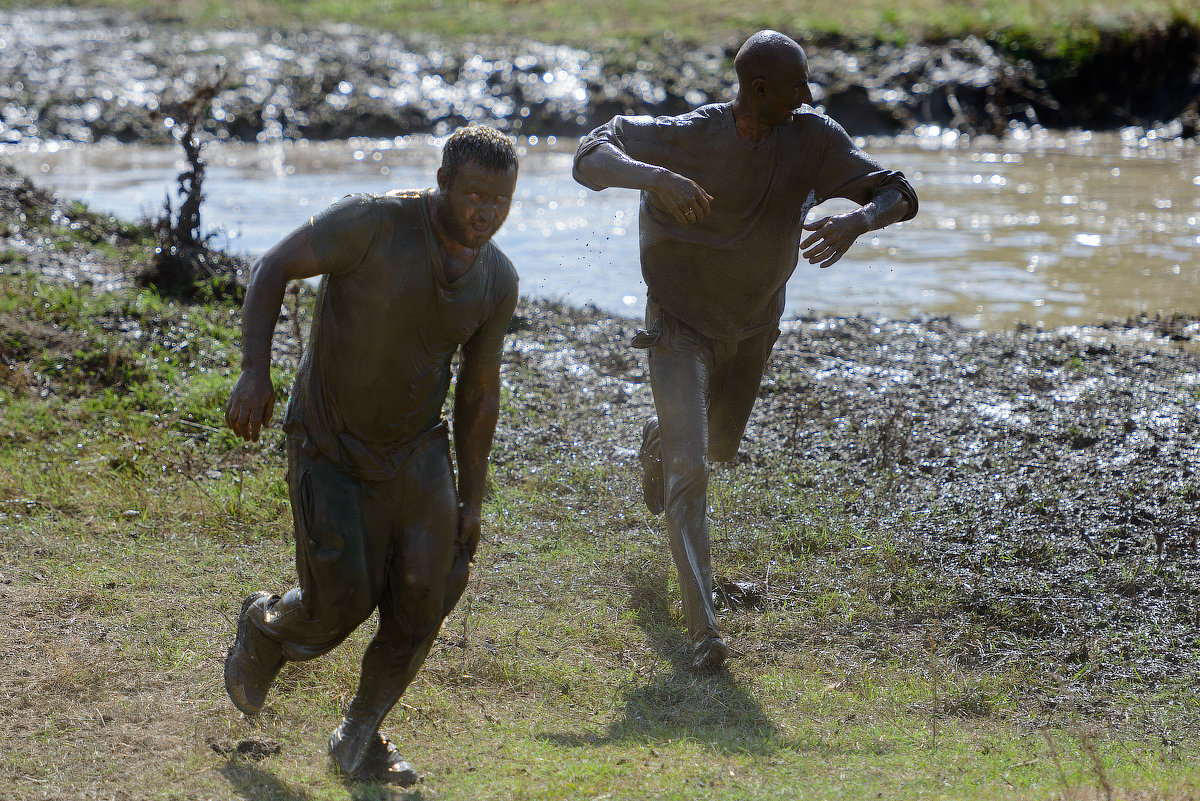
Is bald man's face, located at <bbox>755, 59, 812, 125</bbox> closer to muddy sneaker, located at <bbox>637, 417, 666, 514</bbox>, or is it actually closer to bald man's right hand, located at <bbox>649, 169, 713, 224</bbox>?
bald man's right hand, located at <bbox>649, 169, 713, 224</bbox>

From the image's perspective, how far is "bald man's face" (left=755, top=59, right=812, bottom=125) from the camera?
4.83 m

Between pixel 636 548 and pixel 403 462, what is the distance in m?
2.46

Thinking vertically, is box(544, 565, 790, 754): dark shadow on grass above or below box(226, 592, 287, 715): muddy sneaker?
below

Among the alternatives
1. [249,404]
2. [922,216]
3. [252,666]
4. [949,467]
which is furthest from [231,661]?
[922,216]

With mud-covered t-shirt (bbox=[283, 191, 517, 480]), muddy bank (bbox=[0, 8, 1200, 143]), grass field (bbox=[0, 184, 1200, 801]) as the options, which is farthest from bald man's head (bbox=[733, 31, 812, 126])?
muddy bank (bbox=[0, 8, 1200, 143])

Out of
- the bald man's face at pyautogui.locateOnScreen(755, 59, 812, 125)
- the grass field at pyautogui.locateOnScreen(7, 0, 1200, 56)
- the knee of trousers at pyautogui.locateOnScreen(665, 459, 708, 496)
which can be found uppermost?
the grass field at pyautogui.locateOnScreen(7, 0, 1200, 56)

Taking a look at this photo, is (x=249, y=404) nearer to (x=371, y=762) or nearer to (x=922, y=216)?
(x=371, y=762)

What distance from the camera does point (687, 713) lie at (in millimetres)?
4578

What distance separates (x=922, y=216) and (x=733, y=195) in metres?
10.0

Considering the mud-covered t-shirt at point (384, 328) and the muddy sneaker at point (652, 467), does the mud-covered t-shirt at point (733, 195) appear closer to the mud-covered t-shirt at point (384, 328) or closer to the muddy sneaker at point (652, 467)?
the muddy sneaker at point (652, 467)

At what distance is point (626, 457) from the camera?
7.23 m

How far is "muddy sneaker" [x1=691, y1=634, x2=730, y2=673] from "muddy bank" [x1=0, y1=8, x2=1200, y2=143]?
1594 cm

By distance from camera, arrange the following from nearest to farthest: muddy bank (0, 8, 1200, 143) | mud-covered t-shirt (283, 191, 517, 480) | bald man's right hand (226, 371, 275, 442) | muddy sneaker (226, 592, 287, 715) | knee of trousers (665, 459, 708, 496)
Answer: bald man's right hand (226, 371, 275, 442) → mud-covered t-shirt (283, 191, 517, 480) → muddy sneaker (226, 592, 287, 715) → knee of trousers (665, 459, 708, 496) → muddy bank (0, 8, 1200, 143)

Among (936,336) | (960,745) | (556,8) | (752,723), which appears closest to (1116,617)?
(960,745)
